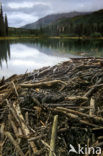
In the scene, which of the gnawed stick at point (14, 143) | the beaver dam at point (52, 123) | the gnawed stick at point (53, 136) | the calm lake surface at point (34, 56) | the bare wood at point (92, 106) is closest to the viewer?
the gnawed stick at point (53, 136)

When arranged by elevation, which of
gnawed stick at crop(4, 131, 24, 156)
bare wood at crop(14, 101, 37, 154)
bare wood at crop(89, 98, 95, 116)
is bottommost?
gnawed stick at crop(4, 131, 24, 156)

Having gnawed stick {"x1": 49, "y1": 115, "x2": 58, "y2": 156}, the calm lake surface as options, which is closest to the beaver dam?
gnawed stick {"x1": 49, "y1": 115, "x2": 58, "y2": 156}

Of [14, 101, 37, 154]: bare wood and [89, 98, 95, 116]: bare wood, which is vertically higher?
[89, 98, 95, 116]: bare wood

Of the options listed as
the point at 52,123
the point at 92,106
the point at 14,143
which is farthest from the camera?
the point at 92,106

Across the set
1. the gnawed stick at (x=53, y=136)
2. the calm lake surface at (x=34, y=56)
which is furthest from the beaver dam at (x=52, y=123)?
the calm lake surface at (x=34, y=56)

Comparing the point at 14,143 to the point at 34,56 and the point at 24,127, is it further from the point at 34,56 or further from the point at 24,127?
the point at 34,56

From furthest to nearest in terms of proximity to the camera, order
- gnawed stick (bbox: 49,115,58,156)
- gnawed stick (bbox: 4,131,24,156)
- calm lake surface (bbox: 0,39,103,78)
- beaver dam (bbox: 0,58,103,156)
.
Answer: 1. calm lake surface (bbox: 0,39,103,78)
2. beaver dam (bbox: 0,58,103,156)
3. gnawed stick (bbox: 4,131,24,156)
4. gnawed stick (bbox: 49,115,58,156)

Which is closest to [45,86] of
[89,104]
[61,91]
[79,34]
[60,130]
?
[61,91]

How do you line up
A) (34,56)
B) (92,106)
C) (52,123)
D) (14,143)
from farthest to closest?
(34,56), (92,106), (52,123), (14,143)

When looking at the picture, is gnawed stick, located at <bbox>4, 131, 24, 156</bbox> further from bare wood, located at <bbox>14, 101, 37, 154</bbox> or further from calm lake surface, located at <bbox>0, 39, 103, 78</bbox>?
calm lake surface, located at <bbox>0, 39, 103, 78</bbox>

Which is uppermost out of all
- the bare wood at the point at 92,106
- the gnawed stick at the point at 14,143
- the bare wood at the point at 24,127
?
the bare wood at the point at 92,106

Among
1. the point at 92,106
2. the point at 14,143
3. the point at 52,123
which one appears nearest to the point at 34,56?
the point at 92,106

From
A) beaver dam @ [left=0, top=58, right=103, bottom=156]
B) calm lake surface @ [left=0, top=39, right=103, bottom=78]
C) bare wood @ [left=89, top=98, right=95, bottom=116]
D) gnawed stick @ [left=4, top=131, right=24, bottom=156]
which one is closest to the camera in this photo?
gnawed stick @ [left=4, top=131, right=24, bottom=156]

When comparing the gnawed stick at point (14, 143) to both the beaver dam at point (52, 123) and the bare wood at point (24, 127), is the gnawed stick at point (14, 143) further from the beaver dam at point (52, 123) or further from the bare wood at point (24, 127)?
the bare wood at point (24, 127)
